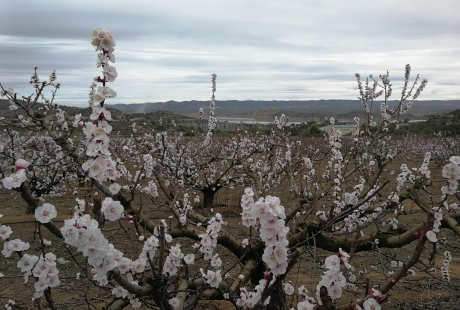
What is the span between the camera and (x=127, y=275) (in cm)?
220

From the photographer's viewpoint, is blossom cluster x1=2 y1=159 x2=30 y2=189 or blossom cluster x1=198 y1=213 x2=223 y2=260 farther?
blossom cluster x1=198 y1=213 x2=223 y2=260

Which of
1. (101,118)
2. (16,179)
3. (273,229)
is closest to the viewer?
(16,179)

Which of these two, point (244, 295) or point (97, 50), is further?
point (244, 295)

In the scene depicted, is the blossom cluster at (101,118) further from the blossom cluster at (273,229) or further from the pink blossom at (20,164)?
the blossom cluster at (273,229)

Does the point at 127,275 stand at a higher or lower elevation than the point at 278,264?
lower

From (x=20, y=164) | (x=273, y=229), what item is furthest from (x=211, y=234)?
(x=20, y=164)

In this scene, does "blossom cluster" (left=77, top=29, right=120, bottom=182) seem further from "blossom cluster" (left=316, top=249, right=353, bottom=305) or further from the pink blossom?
"blossom cluster" (left=316, top=249, right=353, bottom=305)

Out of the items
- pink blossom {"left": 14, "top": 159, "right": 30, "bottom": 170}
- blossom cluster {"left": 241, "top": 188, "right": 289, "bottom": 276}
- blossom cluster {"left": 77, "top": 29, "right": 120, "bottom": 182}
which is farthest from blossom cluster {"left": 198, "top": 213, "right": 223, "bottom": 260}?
pink blossom {"left": 14, "top": 159, "right": 30, "bottom": 170}

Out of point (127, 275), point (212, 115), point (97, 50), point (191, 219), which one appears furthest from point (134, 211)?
point (212, 115)

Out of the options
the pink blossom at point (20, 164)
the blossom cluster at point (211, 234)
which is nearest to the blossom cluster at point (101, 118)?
the pink blossom at point (20, 164)

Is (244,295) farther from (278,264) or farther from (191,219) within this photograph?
(191,219)

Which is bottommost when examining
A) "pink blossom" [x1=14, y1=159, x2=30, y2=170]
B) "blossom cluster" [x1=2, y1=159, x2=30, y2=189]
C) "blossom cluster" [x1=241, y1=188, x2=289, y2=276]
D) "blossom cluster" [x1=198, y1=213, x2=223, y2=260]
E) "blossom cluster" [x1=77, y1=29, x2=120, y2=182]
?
"blossom cluster" [x1=198, y1=213, x2=223, y2=260]

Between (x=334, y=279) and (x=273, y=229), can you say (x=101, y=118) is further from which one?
(x=334, y=279)

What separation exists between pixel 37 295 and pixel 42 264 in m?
0.26
